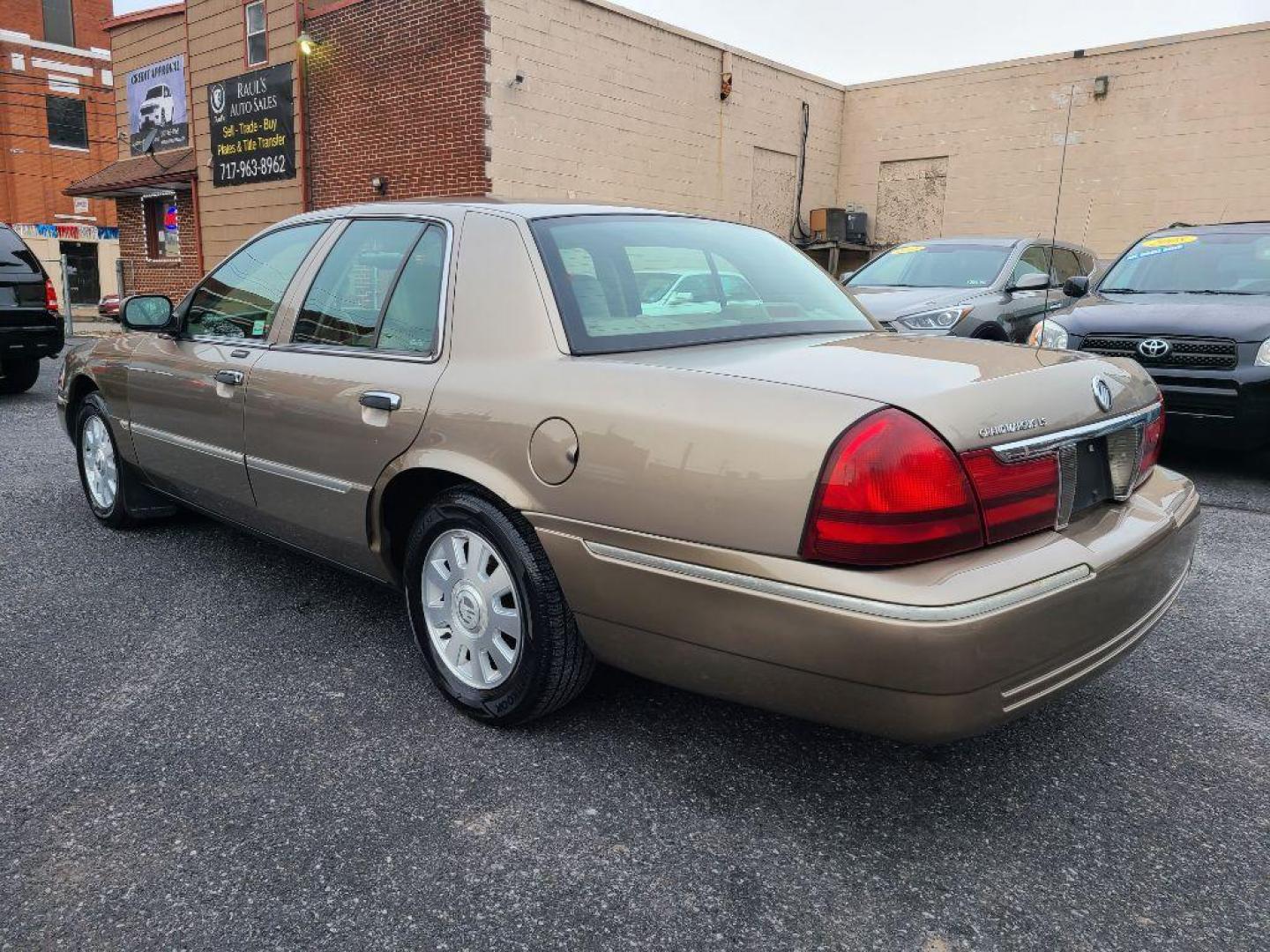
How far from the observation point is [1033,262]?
856 cm

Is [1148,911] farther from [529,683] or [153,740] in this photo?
[153,740]

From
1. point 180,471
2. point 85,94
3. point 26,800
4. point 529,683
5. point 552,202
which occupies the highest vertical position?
point 85,94

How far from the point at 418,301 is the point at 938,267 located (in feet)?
21.3

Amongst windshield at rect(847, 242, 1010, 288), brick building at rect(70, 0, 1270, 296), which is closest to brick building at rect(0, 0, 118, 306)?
brick building at rect(70, 0, 1270, 296)

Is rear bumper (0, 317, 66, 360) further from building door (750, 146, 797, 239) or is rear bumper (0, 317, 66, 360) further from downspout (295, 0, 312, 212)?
building door (750, 146, 797, 239)

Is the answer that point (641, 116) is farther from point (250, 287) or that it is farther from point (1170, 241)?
point (250, 287)

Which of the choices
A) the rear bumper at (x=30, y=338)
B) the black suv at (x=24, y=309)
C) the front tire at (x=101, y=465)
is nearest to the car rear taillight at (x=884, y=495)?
the front tire at (x=101, y=465)

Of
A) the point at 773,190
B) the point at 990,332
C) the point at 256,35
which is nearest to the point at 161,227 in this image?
the point at 256,35

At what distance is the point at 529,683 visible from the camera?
2.53 meters

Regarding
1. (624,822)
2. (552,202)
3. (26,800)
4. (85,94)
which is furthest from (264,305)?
(85,94)

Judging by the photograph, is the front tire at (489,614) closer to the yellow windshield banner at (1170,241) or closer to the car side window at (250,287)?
the car side window at (250,287)

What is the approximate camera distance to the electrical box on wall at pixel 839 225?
1811 cm

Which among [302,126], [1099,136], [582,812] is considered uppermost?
[1099,136]

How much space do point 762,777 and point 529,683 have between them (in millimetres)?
655
